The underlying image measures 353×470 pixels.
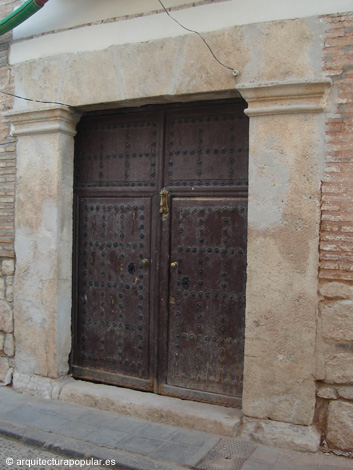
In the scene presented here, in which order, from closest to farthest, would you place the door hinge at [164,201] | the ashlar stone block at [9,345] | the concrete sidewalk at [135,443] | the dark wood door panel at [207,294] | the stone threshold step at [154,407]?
the concrete sidewalk at [135,443] → the stone threshold step at [154,407] → the dark wood door panel at [207,294] → the door hinge at [164,201] → the ashlar stone block at [9,345]

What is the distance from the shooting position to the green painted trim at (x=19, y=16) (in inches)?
142

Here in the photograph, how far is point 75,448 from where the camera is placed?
2.96m

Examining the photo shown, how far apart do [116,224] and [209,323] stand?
1099mm

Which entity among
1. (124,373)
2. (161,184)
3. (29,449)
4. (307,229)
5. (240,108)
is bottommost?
(29,449)

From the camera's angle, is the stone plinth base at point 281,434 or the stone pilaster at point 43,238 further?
the stone pilaster at point 43,238

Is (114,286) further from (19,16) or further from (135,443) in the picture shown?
(19,16)

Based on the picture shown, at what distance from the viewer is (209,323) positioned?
11.3ft

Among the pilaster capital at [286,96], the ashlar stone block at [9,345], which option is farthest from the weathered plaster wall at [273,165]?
the ashlar stone block at [9,345]

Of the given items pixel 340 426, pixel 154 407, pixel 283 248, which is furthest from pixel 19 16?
pixel 340 426

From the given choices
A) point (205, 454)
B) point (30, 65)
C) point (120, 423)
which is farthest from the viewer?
point (30, 65)

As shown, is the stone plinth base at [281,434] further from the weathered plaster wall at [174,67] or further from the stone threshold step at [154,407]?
the weathered plaster wall at [174,67]

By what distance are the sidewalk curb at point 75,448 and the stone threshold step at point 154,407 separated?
0.47m

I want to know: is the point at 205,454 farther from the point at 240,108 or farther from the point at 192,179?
the point at 240,108

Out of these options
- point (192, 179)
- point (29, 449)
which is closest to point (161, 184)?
point (192, 179)
